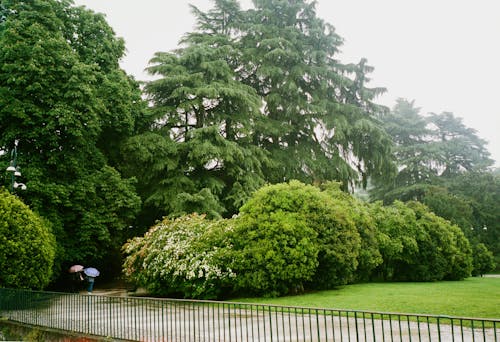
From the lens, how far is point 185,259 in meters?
14.8

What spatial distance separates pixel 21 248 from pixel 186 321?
7381 millimetres

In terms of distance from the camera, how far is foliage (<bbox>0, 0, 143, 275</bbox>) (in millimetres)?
17312

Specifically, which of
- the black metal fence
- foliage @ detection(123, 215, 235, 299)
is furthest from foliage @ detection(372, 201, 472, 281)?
the black metal fence

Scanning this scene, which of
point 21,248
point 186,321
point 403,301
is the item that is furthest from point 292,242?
point 21,248

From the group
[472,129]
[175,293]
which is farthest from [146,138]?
[472,129]

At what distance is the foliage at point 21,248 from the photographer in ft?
45.5

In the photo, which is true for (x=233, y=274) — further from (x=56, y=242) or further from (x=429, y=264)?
(x=429, y=264)

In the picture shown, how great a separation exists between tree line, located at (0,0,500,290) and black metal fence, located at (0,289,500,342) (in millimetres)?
6424

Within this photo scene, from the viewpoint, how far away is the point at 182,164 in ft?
73.6

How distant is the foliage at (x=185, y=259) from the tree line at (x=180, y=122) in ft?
8.80

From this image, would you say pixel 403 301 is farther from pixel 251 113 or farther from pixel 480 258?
pixel 480 258

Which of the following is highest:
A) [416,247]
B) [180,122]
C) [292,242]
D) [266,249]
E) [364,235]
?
[180,122]

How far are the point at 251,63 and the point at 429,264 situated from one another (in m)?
15.4

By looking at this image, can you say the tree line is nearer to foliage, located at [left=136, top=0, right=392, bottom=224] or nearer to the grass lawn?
foliage, located at [left=136, top=0, right=392, bottom=224]
